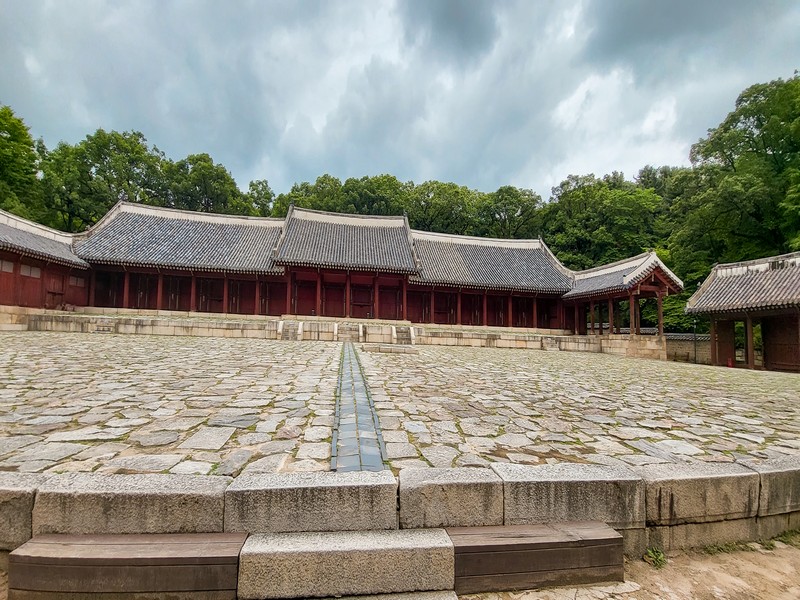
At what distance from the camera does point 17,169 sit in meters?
28.7

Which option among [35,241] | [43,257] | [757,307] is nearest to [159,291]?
[43,257]

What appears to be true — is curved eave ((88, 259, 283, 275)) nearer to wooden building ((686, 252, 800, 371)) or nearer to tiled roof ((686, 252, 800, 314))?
tiled roof ((686, 252, 800, 314))

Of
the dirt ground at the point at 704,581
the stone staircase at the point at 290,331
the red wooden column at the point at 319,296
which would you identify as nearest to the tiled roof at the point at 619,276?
the red wooden column at the point at 319,296

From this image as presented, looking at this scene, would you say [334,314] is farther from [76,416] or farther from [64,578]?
[64,578]

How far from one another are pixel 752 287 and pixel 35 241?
33838 millimetres

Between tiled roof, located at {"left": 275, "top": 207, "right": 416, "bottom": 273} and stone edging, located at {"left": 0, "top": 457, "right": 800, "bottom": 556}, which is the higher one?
tiled roof, located at {"left": 275, "top": 207, "right": 416, "bottom": 273}

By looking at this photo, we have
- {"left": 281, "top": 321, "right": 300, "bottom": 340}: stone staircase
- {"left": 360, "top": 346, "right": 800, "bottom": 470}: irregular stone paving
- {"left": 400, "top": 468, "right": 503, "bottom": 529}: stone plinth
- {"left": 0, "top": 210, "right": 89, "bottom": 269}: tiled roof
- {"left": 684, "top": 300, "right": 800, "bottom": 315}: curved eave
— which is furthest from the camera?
{"left": 0, "top": 210, "right": 89, "bottom": 269}: tiled roof

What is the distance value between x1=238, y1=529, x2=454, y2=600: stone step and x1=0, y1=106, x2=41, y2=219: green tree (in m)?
36.8

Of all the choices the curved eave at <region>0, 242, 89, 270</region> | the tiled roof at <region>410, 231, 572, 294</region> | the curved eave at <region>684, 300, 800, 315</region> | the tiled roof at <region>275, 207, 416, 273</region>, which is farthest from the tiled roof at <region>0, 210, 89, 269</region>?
the curved eave at <region>684, 300, 800, 315</region>

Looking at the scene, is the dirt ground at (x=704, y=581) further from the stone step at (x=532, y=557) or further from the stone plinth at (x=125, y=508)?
the stone plinth at (x=125, y=508)

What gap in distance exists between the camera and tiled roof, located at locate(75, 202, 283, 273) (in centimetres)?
2123

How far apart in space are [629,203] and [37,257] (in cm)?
4140

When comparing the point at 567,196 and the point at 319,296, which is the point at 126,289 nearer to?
the point at 319,296

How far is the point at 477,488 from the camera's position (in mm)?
2182
